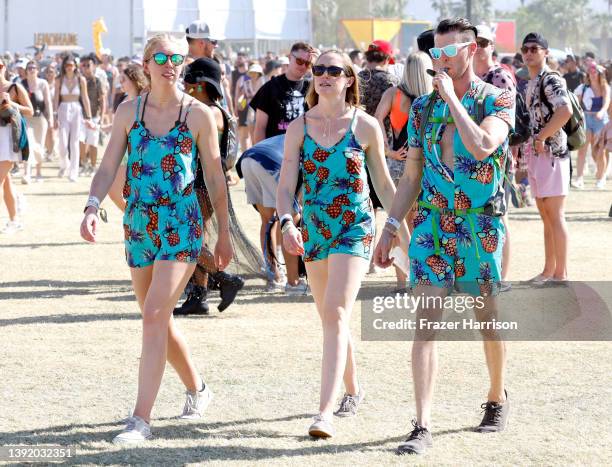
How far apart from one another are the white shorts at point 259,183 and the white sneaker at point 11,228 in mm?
4883

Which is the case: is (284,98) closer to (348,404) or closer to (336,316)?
(348,404)

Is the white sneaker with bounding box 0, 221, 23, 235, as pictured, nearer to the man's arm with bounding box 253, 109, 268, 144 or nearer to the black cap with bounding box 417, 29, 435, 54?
the man's arm with bounding box 253, 109, 268, 144

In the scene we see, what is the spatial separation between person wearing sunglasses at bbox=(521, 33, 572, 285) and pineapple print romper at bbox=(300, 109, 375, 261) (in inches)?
162

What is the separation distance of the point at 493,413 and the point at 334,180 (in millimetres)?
1341

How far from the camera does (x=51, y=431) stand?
5.89 metres

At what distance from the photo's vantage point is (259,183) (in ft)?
32.2

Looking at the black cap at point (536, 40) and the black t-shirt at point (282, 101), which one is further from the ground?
the black cap at point (536, 40)

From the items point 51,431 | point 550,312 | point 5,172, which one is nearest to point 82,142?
point 5,172

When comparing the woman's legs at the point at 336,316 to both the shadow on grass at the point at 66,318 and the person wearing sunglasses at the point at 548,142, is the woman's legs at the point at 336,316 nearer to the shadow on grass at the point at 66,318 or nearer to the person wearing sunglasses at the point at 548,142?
the shadow on grass at the point at 66,318

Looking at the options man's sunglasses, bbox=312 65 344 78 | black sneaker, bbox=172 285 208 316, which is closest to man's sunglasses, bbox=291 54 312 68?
black sneaker, bbox=172 285 208 316

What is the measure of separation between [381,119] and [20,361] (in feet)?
11.1

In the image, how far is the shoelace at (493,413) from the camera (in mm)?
5805

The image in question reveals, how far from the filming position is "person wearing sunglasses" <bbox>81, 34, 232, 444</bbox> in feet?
18.3

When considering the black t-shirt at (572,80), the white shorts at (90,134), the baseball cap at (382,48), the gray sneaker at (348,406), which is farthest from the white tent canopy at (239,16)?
the gray sneaker at (348,406)
